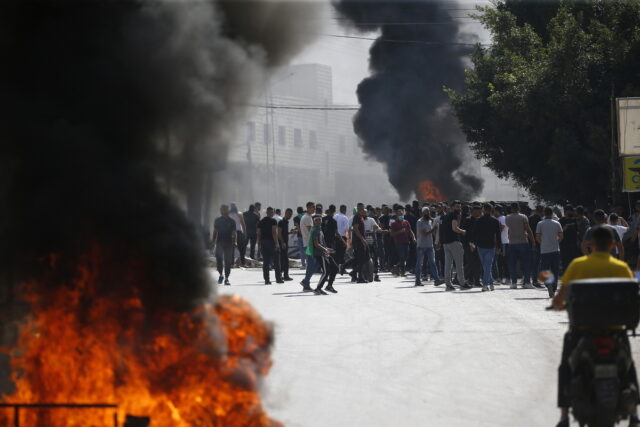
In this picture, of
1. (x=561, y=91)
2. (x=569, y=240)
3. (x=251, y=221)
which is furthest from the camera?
(x=561, y=91)

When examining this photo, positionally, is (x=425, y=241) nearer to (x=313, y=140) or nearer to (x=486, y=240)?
(x=486, y=240)

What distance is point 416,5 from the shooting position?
178 ft

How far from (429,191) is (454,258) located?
116 feet

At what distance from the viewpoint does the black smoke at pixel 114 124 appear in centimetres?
685

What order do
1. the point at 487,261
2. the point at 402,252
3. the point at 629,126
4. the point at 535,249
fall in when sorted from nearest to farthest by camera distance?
the point at 487,261 < the point at 535,249 < the point at 629,126 < the point at 402,252

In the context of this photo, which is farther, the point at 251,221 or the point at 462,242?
the point at 251,221

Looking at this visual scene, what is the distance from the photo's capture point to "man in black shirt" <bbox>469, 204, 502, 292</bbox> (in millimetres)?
20016

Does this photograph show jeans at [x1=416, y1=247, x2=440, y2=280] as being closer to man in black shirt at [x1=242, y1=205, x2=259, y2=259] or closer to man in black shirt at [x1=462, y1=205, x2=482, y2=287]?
man in black shirt at [x1=462, y1=205, x2=482, y2=287]

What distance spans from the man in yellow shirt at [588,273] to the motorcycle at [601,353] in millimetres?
248

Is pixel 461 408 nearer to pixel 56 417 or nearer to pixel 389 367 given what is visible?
pixel 389 367

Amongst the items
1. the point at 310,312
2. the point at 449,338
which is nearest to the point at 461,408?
the point at 449,338

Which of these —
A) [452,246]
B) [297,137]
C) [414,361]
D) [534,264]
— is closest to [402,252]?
[534,264]

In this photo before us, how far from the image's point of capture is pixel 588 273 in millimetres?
6496

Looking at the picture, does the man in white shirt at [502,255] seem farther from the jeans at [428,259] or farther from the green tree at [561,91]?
the green tree at [561,91]
